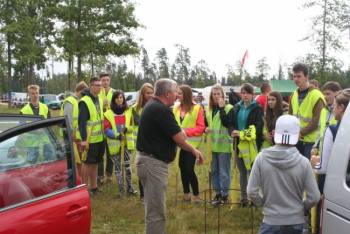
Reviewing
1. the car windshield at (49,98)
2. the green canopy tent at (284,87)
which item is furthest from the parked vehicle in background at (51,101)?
the green canopy tent at (284,87)

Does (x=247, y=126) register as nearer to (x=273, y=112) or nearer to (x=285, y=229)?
(x=273, y=112)

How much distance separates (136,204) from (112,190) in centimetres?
93

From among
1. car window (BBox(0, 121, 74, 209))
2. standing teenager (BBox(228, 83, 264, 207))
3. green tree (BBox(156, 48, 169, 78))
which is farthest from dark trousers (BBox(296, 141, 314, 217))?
green tree (BBox(156, 48, 169, 78))

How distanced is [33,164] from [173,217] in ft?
9.85

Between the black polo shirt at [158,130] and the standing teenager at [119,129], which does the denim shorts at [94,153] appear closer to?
the standing teenager at [119,129]

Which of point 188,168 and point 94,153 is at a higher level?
point 94,153

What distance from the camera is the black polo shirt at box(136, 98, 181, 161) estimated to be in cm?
381

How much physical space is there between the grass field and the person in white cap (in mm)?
1665

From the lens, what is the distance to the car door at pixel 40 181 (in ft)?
8.43

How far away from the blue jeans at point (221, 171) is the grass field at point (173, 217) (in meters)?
0.38

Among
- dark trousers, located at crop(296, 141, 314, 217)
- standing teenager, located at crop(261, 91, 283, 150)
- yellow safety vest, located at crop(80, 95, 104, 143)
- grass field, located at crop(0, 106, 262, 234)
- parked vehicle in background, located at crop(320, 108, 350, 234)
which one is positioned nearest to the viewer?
parked vehicle in background, located at crop(320, 108, 350, 234)

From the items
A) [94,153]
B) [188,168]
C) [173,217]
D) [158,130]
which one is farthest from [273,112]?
[94,153]

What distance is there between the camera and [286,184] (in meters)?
2.75

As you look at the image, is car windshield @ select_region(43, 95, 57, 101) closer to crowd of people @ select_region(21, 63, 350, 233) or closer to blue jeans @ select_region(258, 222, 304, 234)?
crowd of people @ select_region(21, 63, 350, 233)
